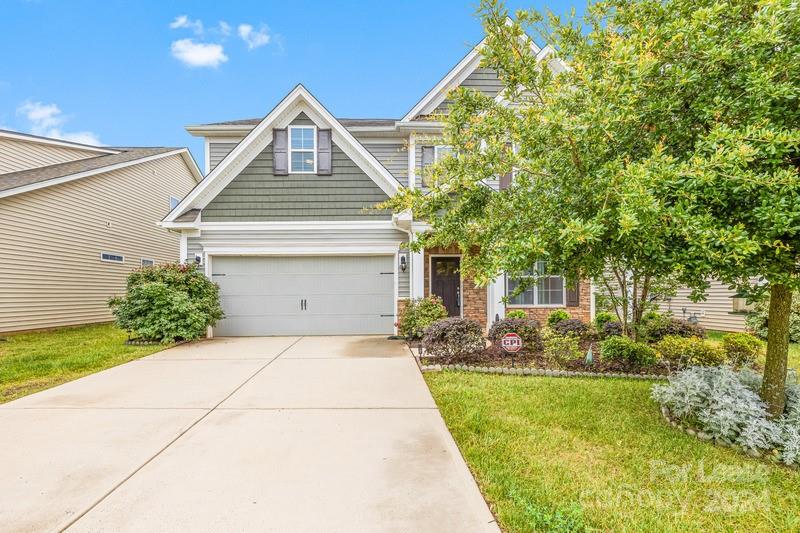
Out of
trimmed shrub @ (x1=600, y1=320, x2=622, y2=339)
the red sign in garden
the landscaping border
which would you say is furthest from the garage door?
trimmed shrub @ (x1=600, y1=320, x2=622, y2=339)

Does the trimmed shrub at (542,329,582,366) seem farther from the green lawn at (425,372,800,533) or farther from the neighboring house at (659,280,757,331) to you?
the neighboring house at (659,280,757,331)

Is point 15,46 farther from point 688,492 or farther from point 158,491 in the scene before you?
point 688,492

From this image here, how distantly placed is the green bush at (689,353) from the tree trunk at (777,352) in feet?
8.02

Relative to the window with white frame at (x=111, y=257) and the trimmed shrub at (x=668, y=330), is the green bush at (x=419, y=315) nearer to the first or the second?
the trimmed shrub at (x=668, y=330)

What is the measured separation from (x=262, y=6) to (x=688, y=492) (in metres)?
19.4

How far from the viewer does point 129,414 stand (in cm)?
454

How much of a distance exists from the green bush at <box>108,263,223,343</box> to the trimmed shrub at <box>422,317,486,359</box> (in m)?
5.48

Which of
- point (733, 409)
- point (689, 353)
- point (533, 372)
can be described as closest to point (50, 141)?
point (533, 372)

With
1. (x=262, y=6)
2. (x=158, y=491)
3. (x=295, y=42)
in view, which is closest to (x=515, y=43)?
(x=158, y=491)

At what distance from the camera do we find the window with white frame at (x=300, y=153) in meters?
10.2

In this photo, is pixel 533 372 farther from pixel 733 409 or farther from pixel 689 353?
pixel 733 409

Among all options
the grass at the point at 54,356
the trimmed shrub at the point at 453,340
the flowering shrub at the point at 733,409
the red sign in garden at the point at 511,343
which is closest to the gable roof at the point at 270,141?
the grass at the point at 54,356

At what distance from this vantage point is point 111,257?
44.6 ft

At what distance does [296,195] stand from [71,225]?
24.1 ft
